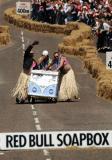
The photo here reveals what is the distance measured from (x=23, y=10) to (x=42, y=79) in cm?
3415

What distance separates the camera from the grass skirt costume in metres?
25.8

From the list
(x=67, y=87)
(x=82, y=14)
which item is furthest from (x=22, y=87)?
(x=82, y=14)

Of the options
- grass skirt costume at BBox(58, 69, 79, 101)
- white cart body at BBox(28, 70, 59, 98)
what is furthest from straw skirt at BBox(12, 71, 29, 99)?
grass skirt costume at BBox(58, 69, 79, 101)

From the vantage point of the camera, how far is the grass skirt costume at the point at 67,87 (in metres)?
25.8

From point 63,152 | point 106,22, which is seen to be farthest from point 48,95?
point 106,22

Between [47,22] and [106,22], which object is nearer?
[106,22]

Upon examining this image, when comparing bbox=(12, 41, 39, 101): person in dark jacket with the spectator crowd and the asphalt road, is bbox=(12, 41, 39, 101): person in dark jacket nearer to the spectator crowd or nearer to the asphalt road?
the asphalt road

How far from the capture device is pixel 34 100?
26203 mm

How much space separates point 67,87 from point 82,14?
24.4m

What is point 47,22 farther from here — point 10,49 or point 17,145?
point 17,145

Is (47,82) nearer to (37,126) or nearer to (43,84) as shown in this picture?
(43,84)

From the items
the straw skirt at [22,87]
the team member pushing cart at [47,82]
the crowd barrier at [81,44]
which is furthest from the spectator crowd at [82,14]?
the straw skirt at [22,87]

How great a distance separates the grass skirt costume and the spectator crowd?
604 inches

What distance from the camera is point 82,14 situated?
4981 centimetres
